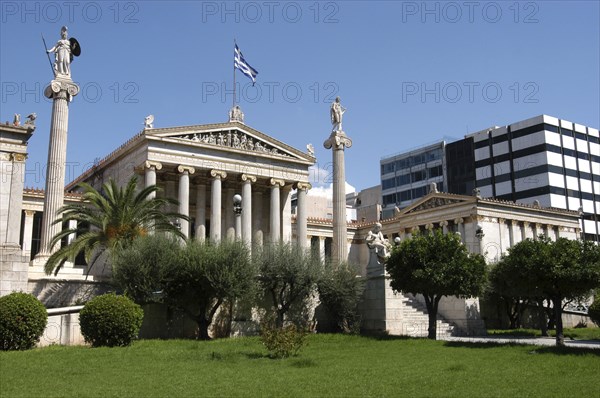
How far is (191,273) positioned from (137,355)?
7.37 m

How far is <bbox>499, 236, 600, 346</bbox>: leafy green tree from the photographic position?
87.1 ft

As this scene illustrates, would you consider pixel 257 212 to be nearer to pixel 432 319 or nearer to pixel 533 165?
pixel 432 319

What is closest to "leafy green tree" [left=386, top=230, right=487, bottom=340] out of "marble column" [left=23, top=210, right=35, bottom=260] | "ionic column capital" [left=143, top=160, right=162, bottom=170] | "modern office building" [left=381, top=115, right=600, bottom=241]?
"ionic column capital" [left=143, top=160, right=162, bottom=170]

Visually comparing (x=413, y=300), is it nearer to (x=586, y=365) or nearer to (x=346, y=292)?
(x=346, y=292)

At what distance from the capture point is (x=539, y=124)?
281 ft

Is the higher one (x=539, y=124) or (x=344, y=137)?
(x=539, y=124)

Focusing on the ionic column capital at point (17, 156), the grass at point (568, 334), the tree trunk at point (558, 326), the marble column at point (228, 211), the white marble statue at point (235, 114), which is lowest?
the grass at point (568, 334)

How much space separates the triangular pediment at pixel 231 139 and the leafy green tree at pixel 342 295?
19890 mm

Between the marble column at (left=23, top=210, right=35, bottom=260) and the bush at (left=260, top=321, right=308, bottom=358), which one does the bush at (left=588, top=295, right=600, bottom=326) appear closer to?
the bush at (left=260, top=321, right=308, bottom=358)

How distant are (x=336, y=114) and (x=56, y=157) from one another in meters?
19.3

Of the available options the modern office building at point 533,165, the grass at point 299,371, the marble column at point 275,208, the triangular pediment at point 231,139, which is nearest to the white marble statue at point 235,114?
the triangular pediment at point 231,139

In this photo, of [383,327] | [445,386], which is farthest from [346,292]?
[445,386]

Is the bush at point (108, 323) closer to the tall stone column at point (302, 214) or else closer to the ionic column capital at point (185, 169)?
the ionic column capital at point (185, 169)

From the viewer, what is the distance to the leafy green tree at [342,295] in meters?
33.6
